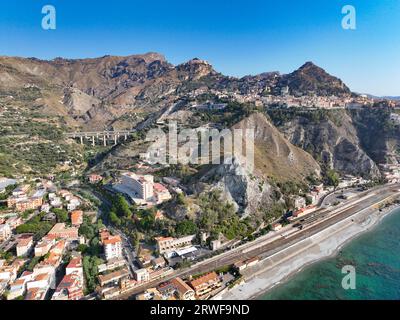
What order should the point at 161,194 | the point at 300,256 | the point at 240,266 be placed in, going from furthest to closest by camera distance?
1. the point at 161,194
2. the point at 300,256
3. the point at 240,266

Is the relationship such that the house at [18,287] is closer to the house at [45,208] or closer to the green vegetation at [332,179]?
the house at [45,208]

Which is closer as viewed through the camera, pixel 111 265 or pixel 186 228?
pixel 111 265

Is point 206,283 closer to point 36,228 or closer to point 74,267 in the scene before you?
point 74,267

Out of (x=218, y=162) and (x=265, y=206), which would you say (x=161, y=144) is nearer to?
(x=218, y=162)

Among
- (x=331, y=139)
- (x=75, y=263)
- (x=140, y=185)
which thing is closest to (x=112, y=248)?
(x=75, y=263)

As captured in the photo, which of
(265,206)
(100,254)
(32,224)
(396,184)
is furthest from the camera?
(396,184)
